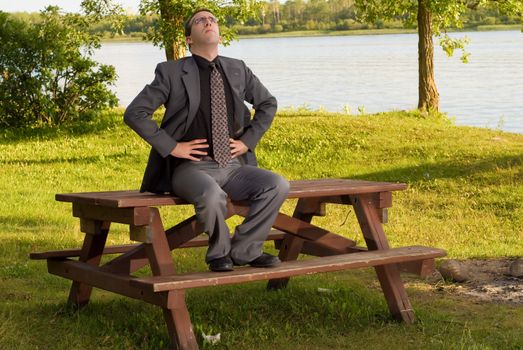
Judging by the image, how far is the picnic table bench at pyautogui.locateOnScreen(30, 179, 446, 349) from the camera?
6.41 meters

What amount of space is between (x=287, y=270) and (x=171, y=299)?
796 mm

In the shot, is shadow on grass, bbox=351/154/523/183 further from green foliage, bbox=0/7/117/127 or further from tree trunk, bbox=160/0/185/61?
green foliage, bbox=0/7/117/127

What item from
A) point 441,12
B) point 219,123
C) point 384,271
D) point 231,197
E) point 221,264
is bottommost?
point 384,271

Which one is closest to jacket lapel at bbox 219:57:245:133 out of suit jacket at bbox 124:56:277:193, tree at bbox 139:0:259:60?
suit jacket at bbox 124:56:277:193

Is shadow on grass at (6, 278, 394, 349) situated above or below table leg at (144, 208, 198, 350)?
below

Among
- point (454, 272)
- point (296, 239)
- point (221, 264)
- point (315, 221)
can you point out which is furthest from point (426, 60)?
point (221, 264)

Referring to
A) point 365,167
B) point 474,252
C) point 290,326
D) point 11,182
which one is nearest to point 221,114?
point 290,326

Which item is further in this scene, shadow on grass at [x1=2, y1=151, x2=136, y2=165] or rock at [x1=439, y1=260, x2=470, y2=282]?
shadow on grass at [x1=2, y1=151, x2=136, y2=165]

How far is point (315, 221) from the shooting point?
12414 millimetres

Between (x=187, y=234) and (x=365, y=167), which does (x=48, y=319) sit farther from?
(x=365, y=167)

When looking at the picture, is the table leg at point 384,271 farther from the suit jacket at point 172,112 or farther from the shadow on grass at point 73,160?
the shadow on grass at point 73,160

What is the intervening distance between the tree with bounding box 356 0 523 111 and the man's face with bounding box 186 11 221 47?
15704 millimetres

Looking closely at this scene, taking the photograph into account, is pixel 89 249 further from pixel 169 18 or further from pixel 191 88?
pixel 169 18

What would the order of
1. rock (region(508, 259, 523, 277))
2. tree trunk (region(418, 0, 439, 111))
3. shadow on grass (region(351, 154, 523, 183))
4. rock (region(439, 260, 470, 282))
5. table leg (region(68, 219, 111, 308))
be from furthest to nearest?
tree trunk (region(418, 0, 439, 111)) → shadow on grass (region(351, 154, 523, 183)) → rock (region(508, 259, 523, 277)) → rock (region(439, 260, 470, 282)) → table leg (region(68, 219, 111, 308))
